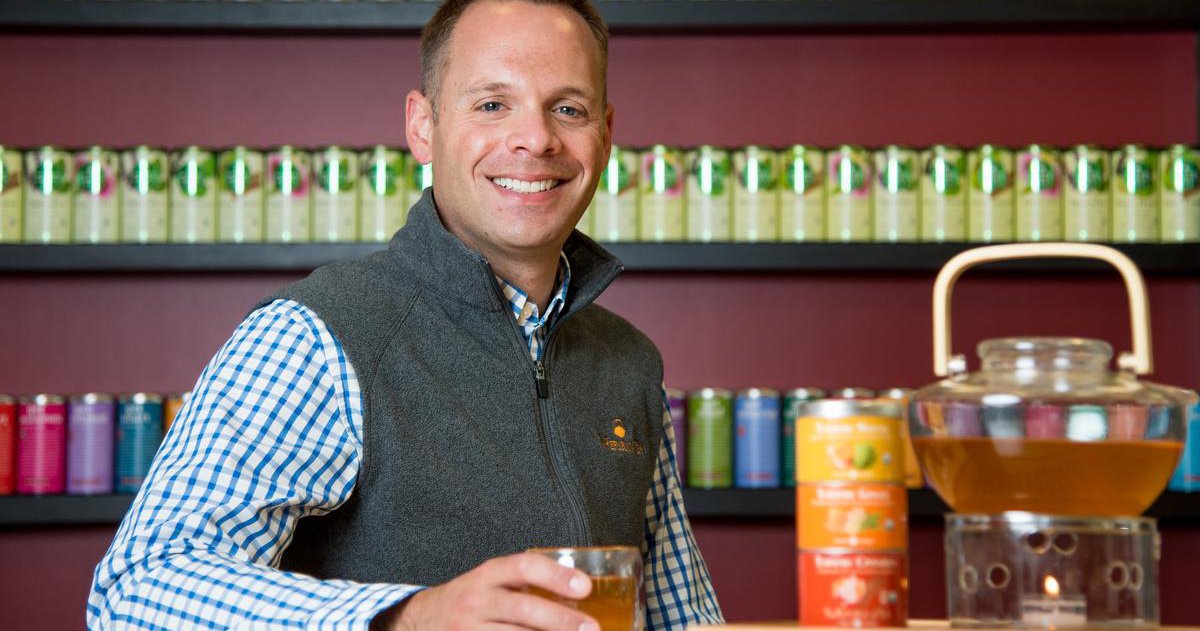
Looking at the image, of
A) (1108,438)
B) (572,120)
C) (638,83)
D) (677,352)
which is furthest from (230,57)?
(1108,438)

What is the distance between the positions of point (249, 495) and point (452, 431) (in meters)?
0.23

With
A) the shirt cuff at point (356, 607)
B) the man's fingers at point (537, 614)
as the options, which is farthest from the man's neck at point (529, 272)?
the man's fingers at point (537, 614)

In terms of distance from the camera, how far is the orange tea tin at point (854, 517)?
81 cm

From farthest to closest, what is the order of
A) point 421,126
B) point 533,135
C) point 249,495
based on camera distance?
point 421,126
point 533,135
point 249,495

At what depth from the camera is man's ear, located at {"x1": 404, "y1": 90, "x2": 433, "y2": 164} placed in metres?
1.57

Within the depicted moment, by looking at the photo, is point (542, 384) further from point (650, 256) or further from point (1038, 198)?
point (1038, 198)

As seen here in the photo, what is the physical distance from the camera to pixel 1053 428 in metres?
0.83

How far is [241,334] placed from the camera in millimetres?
1259

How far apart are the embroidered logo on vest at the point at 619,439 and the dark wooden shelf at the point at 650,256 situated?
1.04 m

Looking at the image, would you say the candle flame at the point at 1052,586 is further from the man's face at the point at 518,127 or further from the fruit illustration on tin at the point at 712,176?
the fruit illustration on tin at the point at 712,176

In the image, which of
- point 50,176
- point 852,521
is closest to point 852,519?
point 852,521

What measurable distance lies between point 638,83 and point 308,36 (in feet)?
2.27

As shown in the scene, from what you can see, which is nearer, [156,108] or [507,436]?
[507,436]

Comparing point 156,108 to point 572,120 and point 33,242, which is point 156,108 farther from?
point 572,120
